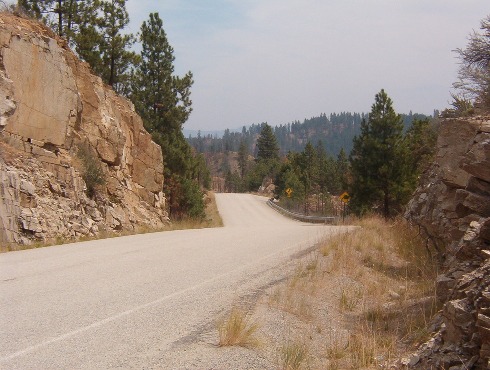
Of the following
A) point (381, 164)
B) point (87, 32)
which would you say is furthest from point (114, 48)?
point (381, 164)

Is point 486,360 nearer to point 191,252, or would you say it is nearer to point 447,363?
point 447,363

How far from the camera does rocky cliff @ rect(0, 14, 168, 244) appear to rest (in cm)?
1575

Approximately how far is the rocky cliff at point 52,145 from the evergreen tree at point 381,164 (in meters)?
15.0

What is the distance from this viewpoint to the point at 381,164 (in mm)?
→ 33219

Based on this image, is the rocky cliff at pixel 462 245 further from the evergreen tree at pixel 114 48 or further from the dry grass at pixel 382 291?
the evergreen tree at pixel 114 48

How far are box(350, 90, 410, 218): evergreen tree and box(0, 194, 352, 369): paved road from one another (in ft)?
65.7

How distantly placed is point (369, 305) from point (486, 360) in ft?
14.1

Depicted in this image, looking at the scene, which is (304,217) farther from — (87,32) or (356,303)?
(356,303)

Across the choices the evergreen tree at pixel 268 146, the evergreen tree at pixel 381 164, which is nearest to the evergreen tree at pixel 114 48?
the evergreen tree at pixel 381 164

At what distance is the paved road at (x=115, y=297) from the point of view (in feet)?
17.4

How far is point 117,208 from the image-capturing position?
22.7 metres

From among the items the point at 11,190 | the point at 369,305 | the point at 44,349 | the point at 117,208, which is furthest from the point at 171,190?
the point at 44,349

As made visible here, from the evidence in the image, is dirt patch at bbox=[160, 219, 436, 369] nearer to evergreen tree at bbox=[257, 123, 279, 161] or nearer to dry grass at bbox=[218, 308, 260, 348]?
dry grass at bbox=[218, 308, 260, 348]

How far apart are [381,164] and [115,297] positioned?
28.1 m
